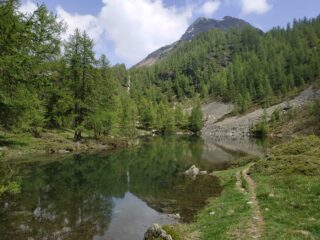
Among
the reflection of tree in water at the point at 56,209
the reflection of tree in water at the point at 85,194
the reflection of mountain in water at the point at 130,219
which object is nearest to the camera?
the reflection of mountain in water at the point at 130,219

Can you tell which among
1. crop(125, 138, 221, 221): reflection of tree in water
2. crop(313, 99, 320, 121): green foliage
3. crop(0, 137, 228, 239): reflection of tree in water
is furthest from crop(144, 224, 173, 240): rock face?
crop(313, 99, 320, 121): green foliage

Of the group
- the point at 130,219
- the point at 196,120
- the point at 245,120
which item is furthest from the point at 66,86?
the point at 245,120

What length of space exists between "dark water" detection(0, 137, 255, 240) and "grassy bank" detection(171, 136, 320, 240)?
2.47m

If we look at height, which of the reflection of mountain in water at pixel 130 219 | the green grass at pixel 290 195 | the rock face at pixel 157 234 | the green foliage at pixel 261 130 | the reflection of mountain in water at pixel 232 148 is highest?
the green foliage at pixel 261 130

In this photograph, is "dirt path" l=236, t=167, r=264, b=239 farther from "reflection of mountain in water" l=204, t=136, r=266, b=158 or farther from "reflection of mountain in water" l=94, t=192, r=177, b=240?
"reflection of mountain in water" l=204, t=136, r=266, b=158

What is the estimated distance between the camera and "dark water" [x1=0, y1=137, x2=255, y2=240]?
64.0 ft

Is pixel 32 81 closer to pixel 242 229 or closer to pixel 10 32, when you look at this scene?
pixel 10 32

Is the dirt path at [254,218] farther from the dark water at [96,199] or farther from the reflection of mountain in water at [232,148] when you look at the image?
the reflection of mountain in water at [232,148]

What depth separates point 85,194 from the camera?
28.7 metres

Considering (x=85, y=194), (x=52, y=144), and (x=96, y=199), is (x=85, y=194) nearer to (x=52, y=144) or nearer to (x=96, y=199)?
(x=96, y=199)

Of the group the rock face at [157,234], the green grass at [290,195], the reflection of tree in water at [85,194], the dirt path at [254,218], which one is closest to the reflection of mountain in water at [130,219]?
the reflection of tree in water at [85,194]

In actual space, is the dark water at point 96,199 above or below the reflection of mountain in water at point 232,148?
below

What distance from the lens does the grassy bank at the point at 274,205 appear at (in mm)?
14594

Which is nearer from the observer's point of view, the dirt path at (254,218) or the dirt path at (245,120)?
the dirt path at (254,218)
